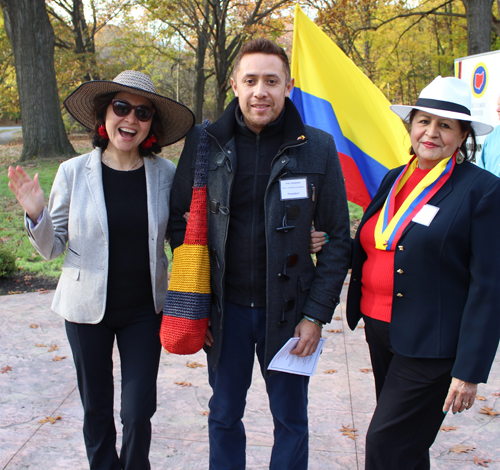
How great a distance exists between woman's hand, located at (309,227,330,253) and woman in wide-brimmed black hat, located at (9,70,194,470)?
2.59ft

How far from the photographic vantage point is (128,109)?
265cm

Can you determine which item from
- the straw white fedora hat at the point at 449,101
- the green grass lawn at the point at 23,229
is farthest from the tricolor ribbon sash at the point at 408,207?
the green grass lawn at the point at 23,229

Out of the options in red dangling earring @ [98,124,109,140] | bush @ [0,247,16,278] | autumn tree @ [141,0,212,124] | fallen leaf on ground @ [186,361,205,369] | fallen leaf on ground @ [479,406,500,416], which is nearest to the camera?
red dangling earring @ [98,124,109,140]

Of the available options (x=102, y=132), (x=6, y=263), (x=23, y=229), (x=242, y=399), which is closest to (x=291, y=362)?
(x=242, y=399)

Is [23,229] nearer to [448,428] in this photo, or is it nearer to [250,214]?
[250,214]

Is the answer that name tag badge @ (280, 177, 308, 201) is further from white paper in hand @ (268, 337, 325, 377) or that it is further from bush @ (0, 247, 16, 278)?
bush @ (0, 247, 16, 278)

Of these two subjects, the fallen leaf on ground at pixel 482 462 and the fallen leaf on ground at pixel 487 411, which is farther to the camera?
the fallen leaf on ground at pixel 487 411

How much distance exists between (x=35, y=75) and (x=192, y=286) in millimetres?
13480

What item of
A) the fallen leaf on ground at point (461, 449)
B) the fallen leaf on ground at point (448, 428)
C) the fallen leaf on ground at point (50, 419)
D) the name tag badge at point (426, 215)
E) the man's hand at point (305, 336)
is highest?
the name tag badge at point (426, 215)

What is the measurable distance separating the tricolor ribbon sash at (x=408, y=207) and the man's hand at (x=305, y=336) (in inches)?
20.9

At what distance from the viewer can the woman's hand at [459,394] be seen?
6.94 feet

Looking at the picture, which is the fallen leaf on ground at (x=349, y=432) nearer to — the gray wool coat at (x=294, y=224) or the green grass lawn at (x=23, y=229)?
the gray wool coat at (x=294, y=224)

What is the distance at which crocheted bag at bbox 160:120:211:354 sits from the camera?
8.21 ft

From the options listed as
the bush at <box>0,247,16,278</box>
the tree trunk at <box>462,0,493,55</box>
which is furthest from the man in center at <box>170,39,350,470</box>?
the tree trunk at <box>462,0,493,55</box>
